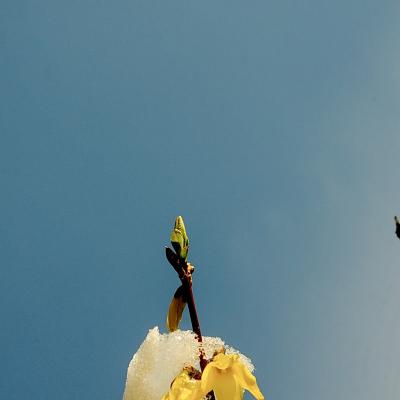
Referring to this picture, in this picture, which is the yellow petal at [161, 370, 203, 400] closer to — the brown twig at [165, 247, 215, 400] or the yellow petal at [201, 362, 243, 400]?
the yellow petal at [201, 362, 243, 400]

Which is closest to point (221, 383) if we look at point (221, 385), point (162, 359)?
point (221, 385)

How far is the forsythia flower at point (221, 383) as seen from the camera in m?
1.17

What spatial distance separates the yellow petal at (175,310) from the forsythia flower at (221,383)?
0.15 m

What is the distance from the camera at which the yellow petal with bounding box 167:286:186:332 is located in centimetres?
134

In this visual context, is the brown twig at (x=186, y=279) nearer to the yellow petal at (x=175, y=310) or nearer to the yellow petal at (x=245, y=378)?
the yellow petal at (x=175, y=310)

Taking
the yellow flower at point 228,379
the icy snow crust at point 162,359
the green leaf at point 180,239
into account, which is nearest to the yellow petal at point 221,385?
the yellow flower at point 228,379

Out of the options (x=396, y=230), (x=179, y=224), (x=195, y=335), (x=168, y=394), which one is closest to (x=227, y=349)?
(x=195, y=335)

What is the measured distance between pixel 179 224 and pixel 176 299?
0.18 meters

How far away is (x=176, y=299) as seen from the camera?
1.34 m

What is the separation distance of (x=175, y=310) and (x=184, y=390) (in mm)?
207

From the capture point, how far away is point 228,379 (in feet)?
3.91

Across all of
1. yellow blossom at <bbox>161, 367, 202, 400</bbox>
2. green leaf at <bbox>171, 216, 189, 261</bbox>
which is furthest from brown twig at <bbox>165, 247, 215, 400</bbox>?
yellow blossom at <bbox>161, 367, 202, 400</bbox>

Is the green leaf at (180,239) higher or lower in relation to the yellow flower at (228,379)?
higher

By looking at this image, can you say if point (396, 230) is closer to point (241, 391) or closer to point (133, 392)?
point (241, 391)
